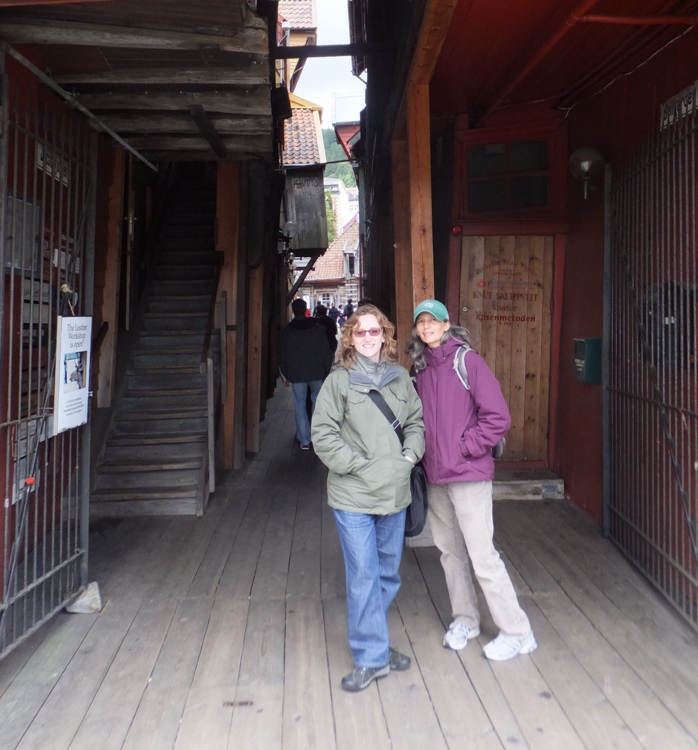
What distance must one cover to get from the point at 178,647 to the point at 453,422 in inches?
64.8

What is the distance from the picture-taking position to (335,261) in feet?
107

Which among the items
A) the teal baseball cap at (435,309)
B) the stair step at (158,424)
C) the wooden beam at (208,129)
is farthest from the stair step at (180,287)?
the teal baseball cap at (435,309)

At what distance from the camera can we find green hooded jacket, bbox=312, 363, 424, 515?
2.54 metres

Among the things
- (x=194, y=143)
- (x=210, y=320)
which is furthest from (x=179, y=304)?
(x=194, y=143)

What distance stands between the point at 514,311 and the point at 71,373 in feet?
11.5

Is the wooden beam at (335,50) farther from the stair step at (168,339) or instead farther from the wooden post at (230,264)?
the stair step at (168,339)

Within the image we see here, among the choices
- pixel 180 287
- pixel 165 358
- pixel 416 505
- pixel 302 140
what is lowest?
pixel 416 505

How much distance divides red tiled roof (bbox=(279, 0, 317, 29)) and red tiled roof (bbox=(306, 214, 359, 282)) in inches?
544

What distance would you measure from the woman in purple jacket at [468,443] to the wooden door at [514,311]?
97.4 inches

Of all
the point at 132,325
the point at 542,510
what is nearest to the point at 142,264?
the point at 132,325

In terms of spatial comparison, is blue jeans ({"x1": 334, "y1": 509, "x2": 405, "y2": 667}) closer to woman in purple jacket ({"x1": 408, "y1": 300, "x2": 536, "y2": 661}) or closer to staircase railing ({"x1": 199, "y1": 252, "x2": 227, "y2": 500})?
woman in purple jacket ({"x1": 408, "y1": 300, "x2": 536, "y2": 661})

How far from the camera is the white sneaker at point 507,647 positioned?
9.14 ft

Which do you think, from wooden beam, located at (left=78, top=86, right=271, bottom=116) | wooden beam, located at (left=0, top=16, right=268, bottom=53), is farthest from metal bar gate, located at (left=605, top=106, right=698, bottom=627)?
wooden beam, located at (left=78, top=86, right=271, bottom=116)

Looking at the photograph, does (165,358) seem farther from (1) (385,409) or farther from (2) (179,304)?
(1) (385,409)
